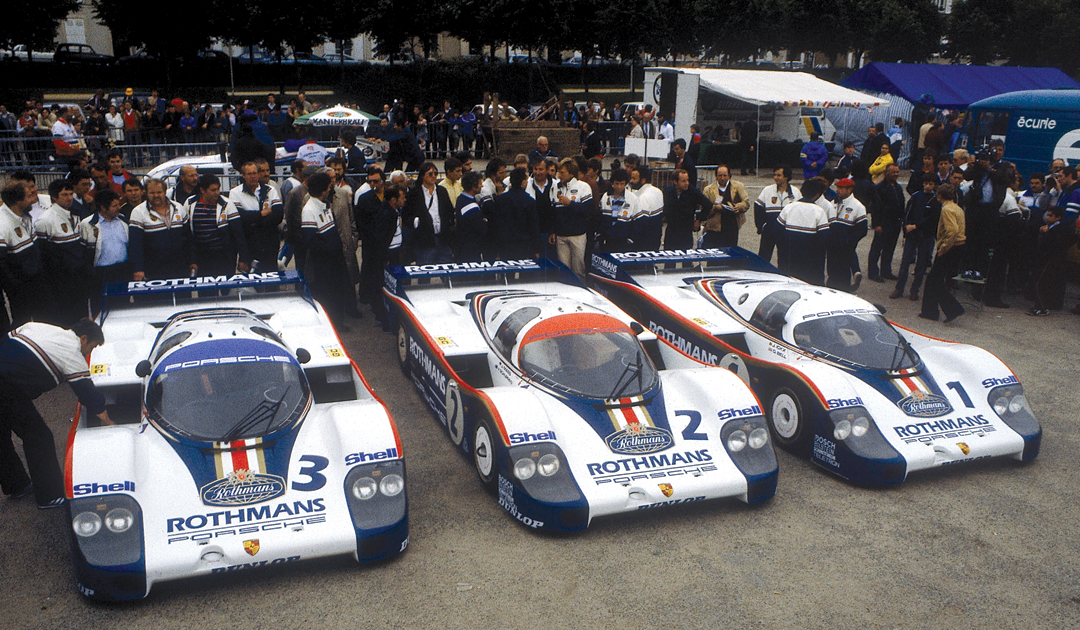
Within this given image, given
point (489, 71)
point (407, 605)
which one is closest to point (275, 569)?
point (407, 605)

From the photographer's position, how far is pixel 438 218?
10438 millimetres

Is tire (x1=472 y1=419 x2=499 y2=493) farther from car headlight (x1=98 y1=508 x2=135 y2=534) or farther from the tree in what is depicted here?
the tree

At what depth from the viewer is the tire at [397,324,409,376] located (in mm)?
8766

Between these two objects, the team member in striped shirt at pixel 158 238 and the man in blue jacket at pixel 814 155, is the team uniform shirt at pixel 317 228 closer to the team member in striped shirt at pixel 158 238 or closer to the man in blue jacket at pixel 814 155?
the team member in striped shirt at pixel 158 238

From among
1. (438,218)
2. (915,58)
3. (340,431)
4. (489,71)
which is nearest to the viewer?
(340,431)

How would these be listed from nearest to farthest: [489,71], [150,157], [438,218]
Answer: [438,218] < [150,157] < [489,71]

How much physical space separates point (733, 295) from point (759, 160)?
61.4ft

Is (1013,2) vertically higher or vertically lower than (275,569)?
higher

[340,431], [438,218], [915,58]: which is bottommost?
[340,431]

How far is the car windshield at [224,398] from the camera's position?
5734mm

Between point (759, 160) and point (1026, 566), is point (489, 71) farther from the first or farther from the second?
point (1026, 566)

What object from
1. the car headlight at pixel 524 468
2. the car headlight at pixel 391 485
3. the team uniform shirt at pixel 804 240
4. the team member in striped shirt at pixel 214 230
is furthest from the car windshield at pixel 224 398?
the team uniform shirt at pixel 804 240

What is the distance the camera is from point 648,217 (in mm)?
10992

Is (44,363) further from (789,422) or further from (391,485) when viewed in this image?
(789,422)
